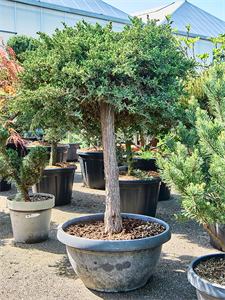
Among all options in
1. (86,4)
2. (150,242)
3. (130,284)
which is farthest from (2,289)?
(86,4)

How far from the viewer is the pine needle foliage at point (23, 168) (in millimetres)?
3348

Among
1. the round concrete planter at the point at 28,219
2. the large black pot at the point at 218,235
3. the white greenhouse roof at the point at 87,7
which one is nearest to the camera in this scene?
the large black pot at the point at 218,235

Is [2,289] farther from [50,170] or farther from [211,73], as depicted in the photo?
[50,170]

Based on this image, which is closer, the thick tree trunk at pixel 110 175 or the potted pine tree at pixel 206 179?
the potted pine tree at pixel 206 179

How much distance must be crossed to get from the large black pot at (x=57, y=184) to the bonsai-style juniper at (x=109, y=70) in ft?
7.95

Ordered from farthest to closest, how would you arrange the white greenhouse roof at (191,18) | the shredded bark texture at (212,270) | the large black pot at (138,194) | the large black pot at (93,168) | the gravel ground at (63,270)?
1. the white greenhouse roof at (191,18)
2. the large black pot at (93,168)
3. the large black pot at (138,194)
4. the gravel ground at (63,270)
5. the shredded bark texture at (212,270)

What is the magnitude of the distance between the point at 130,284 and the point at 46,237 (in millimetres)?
1467

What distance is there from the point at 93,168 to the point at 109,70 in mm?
4070

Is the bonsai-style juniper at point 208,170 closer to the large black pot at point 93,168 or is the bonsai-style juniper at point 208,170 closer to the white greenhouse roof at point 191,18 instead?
the large black pot at point 93,168

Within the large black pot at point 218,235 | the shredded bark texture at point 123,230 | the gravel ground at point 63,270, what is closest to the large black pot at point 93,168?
the gravel ground at point 63,270

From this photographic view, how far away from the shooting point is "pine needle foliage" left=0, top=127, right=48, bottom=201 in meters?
3.35

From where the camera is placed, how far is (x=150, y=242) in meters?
2.17

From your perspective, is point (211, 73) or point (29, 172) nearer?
point (211, 73)

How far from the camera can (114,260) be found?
2.14 metres
